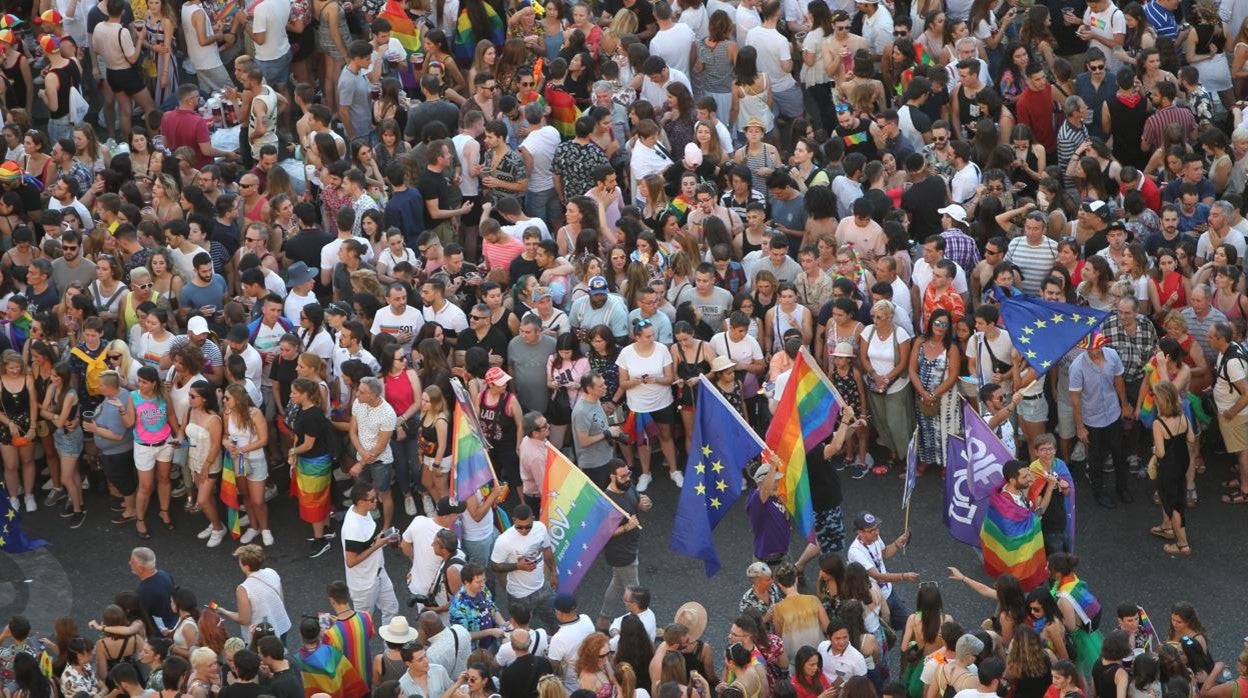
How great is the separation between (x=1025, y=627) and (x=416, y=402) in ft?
17.6

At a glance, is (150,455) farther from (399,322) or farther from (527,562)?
(527,562)

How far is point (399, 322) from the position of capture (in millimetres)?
16594

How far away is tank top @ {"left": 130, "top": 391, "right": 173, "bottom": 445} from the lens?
16219 millimetres

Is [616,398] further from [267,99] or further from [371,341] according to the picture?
[267,99]

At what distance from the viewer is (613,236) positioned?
18109 millimetres

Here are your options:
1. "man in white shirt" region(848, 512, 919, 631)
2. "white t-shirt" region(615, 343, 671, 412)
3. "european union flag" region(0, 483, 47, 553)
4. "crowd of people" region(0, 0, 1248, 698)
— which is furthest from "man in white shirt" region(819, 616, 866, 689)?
"european union flag" region(0, 483, 47, 553)

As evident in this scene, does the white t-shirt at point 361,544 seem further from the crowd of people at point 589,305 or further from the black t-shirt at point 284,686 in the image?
the black t-shirt at point 284,686

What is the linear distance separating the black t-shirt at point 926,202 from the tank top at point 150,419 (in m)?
6.46

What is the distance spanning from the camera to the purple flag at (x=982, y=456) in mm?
14570

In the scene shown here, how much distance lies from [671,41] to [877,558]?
749 centimetres

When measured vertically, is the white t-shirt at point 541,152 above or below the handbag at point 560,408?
above

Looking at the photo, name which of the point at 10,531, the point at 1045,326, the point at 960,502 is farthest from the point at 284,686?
the point at 1045,326

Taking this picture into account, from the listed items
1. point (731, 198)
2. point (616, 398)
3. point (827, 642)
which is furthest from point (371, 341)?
point (827, 642)

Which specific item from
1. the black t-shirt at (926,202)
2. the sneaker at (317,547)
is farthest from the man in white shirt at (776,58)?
the sneaker at (317,547)
